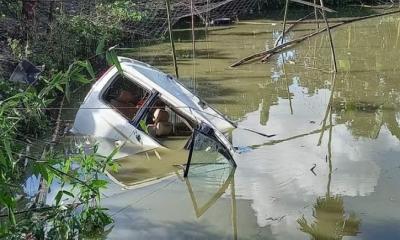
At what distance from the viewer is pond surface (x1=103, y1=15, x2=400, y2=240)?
221 inches

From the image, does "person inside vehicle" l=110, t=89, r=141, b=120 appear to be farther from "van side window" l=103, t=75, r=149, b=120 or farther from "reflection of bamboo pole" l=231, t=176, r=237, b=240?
"reflection of bamboo pole" l=231, t=176, r=237, b=240

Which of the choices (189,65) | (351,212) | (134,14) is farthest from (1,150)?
(134,14)

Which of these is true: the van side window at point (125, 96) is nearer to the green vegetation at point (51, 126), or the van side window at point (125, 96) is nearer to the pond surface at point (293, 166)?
the green vegetation at point (51, 126)

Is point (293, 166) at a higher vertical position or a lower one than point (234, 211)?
higher

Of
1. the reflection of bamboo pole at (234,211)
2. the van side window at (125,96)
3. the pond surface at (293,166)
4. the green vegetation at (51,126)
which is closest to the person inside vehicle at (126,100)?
the van side window at (125,96)

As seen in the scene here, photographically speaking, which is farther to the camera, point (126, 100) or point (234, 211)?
point (126, 100)

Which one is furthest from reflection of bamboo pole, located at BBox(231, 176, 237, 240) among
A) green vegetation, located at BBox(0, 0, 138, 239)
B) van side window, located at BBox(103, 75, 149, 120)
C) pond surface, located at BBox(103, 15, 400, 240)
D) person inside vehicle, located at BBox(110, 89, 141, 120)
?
person inside vehicle, located at BBox(110, 89, 141, 120)

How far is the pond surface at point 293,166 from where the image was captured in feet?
18.4

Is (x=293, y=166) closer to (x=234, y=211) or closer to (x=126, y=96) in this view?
(x=234, y=211)

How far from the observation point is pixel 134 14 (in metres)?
16.4

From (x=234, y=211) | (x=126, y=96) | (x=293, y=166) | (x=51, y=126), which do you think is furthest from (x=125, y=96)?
(x=234, y=211)

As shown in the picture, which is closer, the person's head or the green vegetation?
the green vegetation

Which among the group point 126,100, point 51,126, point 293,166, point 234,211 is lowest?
point 234,211

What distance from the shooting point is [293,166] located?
22.9ft
